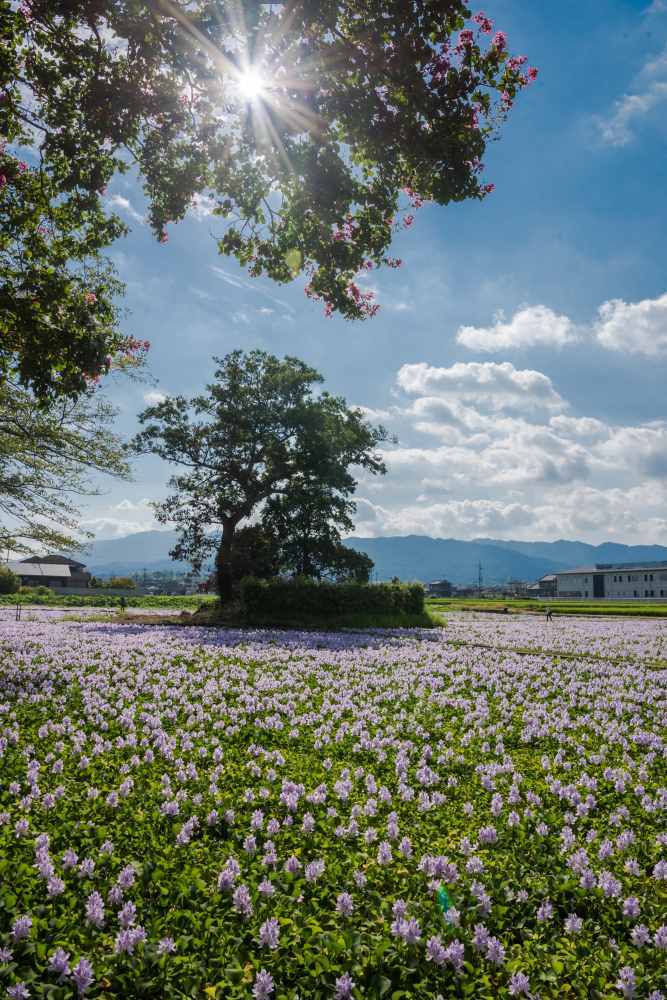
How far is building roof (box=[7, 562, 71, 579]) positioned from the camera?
10619 centimetres

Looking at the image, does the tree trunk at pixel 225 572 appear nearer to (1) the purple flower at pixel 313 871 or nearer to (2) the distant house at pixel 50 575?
(1) the purple flower at pixel 313 871

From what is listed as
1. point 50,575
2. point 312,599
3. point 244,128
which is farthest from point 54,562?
point 244,128

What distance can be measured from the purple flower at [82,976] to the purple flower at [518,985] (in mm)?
2554

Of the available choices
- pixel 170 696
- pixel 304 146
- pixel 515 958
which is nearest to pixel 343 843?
pixel 515 958

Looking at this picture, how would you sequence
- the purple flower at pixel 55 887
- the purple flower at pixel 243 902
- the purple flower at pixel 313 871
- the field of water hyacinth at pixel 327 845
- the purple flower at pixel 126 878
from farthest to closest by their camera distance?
the purple flower at pixel 313 871 → the purple flower at pixel 126 878 → the purple flower at pixel 55 887 → the purple flower at pixel 243 902 → the field of water hyacinth at pixel 327 845

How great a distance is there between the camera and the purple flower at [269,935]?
12.9ft

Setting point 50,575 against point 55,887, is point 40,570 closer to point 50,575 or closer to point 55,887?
point 50,575

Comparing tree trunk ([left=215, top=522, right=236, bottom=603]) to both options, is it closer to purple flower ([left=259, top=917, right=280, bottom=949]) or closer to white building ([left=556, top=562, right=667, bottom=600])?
purple flower ([left=259, top=917, right=280, bottom=949])

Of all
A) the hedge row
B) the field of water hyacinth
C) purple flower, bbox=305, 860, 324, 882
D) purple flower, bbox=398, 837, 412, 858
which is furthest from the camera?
the hedge row

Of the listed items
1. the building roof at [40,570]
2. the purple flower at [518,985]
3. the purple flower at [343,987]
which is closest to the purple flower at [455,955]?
the purple flower at [518,985]

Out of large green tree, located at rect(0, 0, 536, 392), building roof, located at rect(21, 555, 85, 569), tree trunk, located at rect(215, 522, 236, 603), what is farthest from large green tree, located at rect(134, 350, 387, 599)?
building roof, located at rect(21, 555, 85, 569)

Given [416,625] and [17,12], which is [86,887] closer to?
[17,12]

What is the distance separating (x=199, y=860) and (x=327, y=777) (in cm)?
241

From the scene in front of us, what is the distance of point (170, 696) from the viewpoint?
1145 cm
